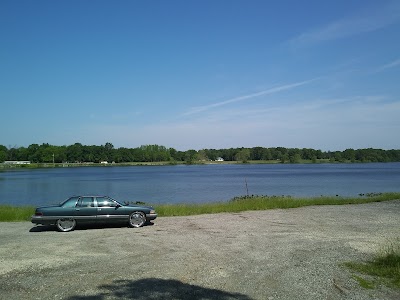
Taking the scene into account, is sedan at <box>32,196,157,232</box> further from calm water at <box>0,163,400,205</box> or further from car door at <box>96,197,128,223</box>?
calm water at <box>0,163,400,205</box>

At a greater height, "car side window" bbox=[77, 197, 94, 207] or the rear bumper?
"car side window" bbox=[77, 197, 94, 207]

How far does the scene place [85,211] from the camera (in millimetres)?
15570

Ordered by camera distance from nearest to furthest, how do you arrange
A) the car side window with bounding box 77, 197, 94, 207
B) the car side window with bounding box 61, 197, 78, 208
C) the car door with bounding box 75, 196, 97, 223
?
1. the car door with bounding box 75, 196, 97, 223
2. the car side window with bounding box 61, 197, 78, 208
3. the car side window with bounding box 77, 197, 94, 207

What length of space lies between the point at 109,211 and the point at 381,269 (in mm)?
11019

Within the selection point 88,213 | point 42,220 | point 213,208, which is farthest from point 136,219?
point 213,208

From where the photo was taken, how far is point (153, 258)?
1012 centimetres

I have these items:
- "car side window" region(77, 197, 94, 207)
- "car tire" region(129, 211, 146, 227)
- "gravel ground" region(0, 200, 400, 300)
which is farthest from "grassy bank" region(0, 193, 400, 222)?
"car side window" region(77, 197, 94, 207)

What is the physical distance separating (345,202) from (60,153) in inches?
7329

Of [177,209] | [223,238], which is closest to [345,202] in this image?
[177,209]

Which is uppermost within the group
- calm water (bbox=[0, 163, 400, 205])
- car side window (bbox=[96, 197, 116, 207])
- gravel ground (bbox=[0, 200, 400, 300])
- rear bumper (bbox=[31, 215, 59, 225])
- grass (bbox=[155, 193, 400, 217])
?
car side window (bbox=[96, 197, 116, 207])

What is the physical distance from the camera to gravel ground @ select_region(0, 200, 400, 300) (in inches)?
288

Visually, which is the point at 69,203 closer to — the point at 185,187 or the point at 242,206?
the point at 242,206

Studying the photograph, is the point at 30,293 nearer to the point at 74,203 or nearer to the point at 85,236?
the point at 85,236

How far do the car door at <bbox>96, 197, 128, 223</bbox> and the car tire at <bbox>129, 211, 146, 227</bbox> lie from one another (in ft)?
0.89
